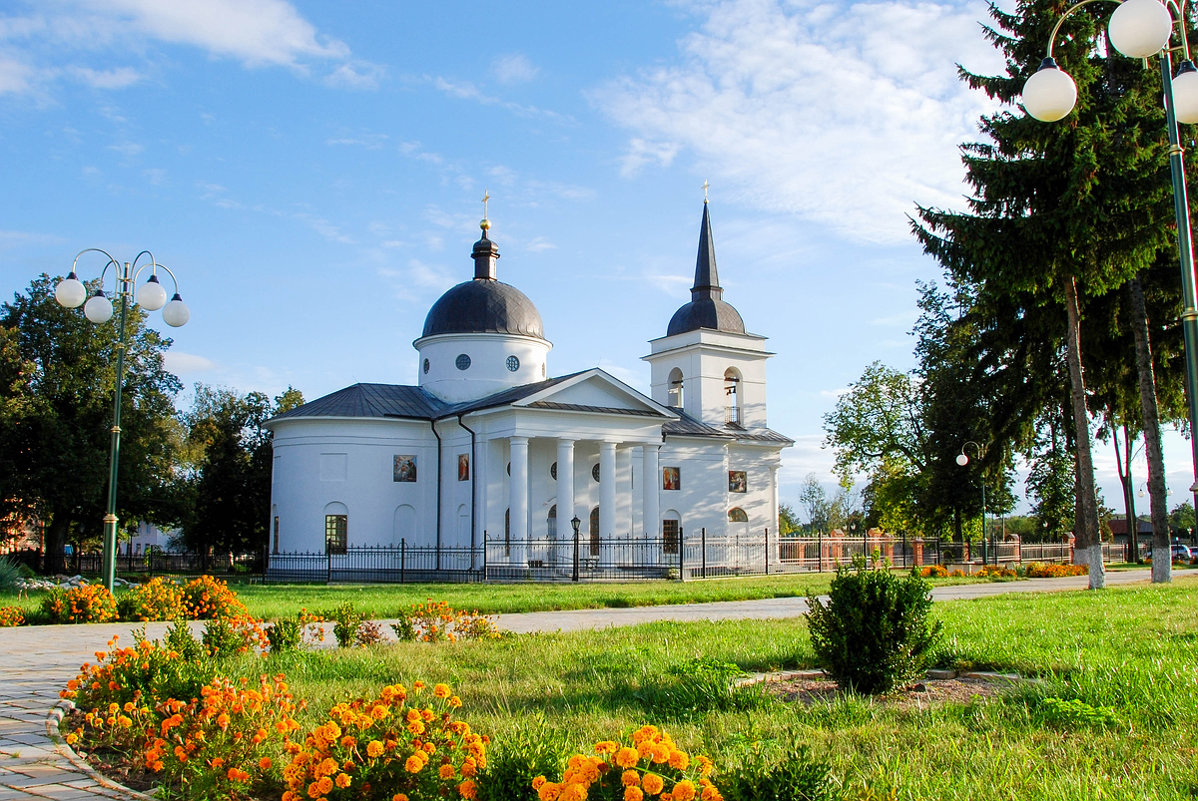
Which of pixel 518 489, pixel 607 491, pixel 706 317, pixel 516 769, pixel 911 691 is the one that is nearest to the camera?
pixel 516 769

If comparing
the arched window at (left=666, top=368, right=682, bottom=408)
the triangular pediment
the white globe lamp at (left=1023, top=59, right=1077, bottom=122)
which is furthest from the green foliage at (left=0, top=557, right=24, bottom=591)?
the arched window at (left=666, top=368, right=682, bottom=408)

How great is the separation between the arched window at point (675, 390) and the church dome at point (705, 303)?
2011 mm

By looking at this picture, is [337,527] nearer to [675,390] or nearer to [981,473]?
[675,390]

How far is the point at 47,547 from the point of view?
39688 mm

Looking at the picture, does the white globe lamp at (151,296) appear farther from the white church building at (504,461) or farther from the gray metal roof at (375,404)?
the gray metal roof at (375,404)

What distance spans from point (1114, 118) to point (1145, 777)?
19811 millimetres

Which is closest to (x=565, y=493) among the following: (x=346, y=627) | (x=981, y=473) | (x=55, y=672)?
(x=981, y=473)

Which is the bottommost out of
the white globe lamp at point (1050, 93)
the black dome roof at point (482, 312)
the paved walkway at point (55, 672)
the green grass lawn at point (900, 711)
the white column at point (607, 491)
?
the paved walkway at point (55, 672)

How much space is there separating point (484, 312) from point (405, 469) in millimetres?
7868

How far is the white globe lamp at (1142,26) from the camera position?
790cm

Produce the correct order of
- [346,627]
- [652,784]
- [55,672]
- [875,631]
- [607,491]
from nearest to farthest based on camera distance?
[652,784]
[875,631]
[55,672]
[346,627]
[607,491]

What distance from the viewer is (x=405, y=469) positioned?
4044cm

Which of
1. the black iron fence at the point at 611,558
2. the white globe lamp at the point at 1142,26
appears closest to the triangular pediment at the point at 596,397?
the black iron fence at the point at 611,558

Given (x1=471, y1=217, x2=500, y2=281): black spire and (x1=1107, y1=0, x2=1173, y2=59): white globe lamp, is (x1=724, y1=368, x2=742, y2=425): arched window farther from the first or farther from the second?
(x1=1107, y1=0, x2=1173, y2=59): white globe lamp
